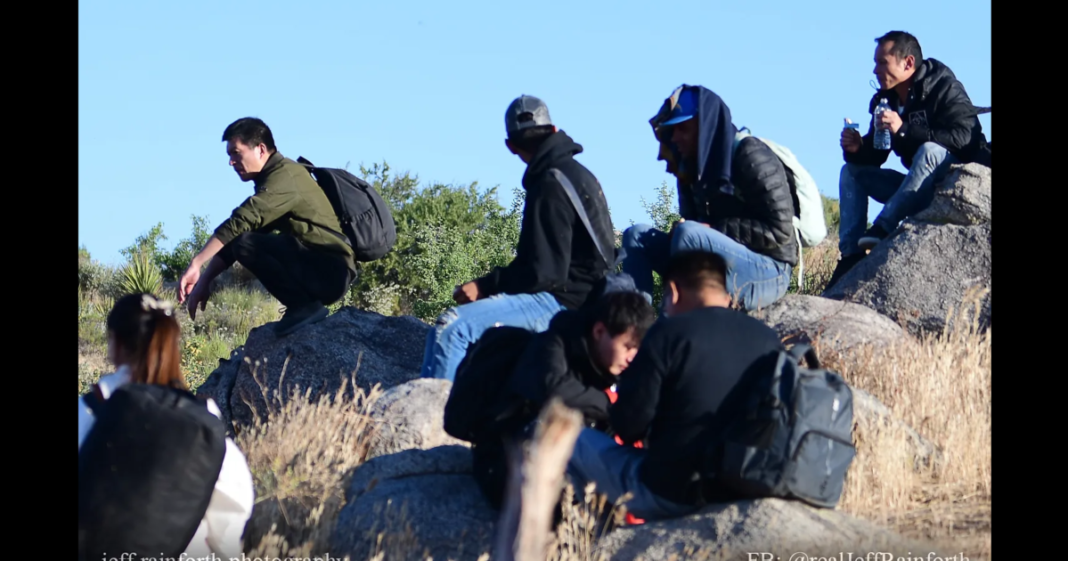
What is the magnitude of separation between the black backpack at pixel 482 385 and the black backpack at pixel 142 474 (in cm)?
138

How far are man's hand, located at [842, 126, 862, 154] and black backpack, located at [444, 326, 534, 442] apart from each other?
13.9 feet

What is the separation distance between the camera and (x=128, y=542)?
4.92 m

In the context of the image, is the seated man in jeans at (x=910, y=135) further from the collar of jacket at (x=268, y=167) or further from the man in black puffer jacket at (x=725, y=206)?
the collar of jacket at (x=268, y=167)

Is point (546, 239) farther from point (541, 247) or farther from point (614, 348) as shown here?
point (614, 348)

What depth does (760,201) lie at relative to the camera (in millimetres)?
7898

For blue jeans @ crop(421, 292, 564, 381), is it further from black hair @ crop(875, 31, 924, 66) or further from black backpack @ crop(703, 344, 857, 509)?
black hair @ crop(875, 31, 924, 66)

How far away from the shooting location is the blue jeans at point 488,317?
7.25 m

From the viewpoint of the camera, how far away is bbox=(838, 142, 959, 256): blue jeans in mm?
9305

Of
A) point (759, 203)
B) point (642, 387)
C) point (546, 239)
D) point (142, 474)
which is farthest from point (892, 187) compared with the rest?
point (142, 474)

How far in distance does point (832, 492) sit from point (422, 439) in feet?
8.99
